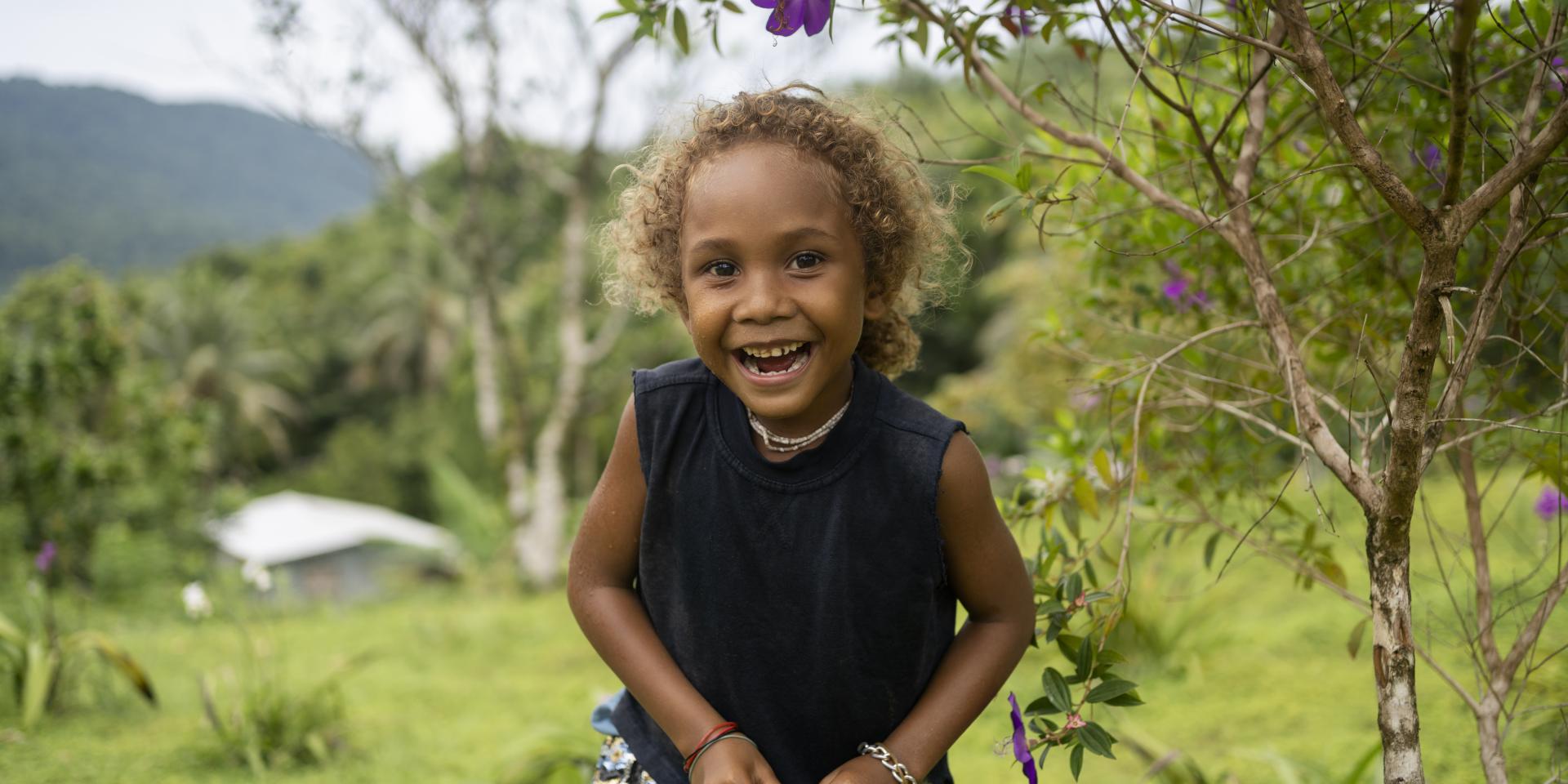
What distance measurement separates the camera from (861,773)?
1.46m

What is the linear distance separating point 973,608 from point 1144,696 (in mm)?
2936

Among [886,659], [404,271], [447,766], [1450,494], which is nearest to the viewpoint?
[886,659]

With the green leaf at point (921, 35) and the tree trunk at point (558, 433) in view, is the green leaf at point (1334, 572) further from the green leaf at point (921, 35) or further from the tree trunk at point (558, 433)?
the tree trunk at point (558, 433)

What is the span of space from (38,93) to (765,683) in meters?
9.58

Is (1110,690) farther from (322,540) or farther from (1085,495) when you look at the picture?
(322,540)

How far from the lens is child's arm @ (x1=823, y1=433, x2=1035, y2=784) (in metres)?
1.52

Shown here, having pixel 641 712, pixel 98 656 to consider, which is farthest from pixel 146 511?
pixel 641 712

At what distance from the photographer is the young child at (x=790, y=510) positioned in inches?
58.1

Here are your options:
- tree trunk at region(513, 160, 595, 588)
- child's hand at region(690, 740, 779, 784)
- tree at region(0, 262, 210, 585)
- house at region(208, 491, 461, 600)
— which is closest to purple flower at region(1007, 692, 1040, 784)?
child's hand at region(690, 740, 779, 784)

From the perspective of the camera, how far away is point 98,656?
4.70 m

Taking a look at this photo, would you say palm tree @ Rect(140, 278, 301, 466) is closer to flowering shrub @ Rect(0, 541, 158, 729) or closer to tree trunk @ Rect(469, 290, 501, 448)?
tree trunk @ Rect(469, 290, 501, 448)

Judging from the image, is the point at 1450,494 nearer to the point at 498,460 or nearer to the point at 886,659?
the point at 886,659

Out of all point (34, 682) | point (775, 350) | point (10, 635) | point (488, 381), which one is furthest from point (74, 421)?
point (775, 350)

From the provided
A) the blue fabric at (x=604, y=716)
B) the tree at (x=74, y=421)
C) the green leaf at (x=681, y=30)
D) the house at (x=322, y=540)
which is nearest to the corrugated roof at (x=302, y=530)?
the house at (x=322, y=540)
